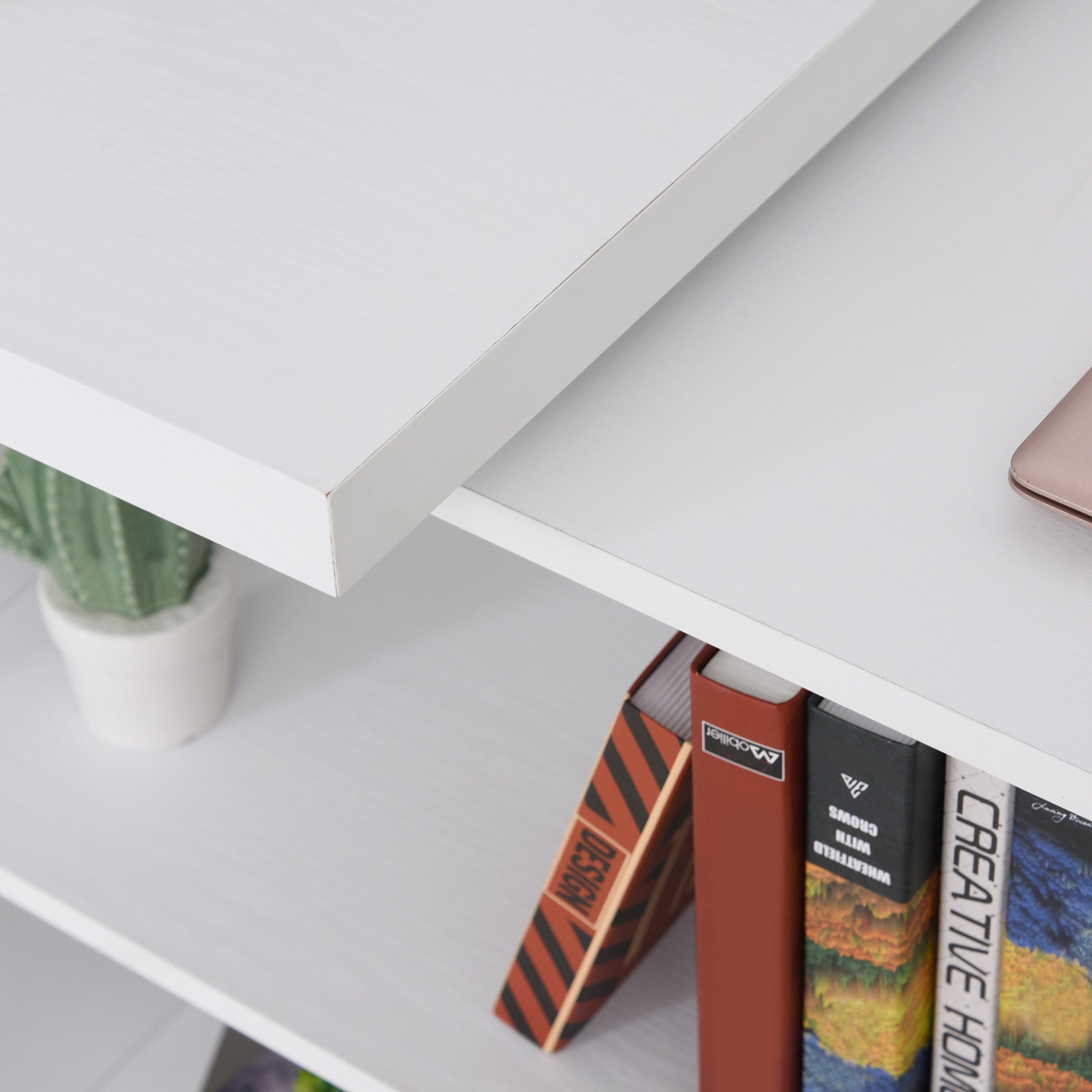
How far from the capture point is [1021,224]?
0.44 m

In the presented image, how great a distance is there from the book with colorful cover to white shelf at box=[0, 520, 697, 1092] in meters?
0.11

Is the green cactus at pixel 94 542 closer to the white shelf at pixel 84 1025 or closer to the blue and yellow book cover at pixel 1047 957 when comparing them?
the white shelf at pixel 84 1025

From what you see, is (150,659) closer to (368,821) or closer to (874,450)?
(368,821)

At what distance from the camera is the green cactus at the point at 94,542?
61 cm

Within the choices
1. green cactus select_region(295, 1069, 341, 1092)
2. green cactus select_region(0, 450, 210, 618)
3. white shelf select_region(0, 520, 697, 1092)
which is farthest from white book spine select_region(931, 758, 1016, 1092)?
green cactus select_region(295, 1069, 341, 1092)

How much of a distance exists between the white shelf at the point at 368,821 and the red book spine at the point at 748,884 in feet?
Result: 0.26

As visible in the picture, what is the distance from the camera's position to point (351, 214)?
36 cm

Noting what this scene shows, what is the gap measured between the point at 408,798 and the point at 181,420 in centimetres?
38

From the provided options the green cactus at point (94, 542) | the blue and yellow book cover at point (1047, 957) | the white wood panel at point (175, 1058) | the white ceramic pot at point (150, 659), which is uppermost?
the green cactus at point (94, 542)

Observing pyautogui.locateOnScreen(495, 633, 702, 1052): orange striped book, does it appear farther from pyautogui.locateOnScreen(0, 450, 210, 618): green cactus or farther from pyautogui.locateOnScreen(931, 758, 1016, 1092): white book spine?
pyautogui.locateOnScreen(0, 450, 210, 618): green cactus

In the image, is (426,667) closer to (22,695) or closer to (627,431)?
(22,695)

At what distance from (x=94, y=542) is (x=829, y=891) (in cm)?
39

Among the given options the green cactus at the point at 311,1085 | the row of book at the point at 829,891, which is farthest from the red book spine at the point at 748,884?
the green cactus at the point at 311,1085

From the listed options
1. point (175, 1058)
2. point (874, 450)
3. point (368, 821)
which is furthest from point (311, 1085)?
point (874, 450)
